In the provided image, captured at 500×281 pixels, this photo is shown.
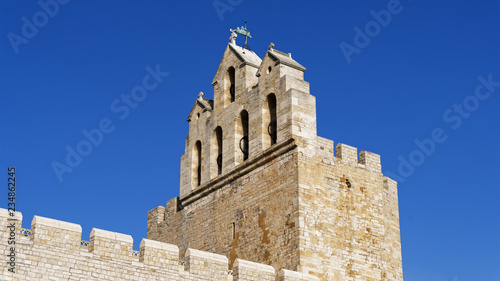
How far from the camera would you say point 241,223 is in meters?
28.7

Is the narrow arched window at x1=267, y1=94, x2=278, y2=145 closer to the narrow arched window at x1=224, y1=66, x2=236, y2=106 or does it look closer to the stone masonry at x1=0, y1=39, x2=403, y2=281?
the stone masonry at x1=0, y1=39, x2=403, y2=281

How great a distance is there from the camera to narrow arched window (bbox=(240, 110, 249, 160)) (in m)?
30.4

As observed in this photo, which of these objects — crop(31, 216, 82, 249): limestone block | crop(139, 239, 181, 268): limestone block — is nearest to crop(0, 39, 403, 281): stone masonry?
crop(139, 239, 181, 268): limestone block

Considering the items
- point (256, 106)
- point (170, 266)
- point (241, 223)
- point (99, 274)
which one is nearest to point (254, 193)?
point (241, 223)

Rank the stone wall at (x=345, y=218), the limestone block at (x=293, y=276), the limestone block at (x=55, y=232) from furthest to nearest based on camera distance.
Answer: the stone wall at (x=345, y=218), the limestone block at (x=293, y=276), the limestone block at (x=55, y=232)

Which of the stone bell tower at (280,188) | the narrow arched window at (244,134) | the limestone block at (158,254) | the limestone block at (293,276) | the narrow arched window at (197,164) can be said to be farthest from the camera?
the narrow arched window at (197,164)

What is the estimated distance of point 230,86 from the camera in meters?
32.5

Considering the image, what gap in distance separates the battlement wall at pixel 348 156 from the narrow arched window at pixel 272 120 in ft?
5.61

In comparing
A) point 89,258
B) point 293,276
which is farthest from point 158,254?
point 293,276

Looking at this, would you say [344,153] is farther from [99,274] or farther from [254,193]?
[99,274]

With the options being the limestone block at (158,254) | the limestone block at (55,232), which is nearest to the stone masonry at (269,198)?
the limestone block at (158,254)

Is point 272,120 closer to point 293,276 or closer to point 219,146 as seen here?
point 219,146

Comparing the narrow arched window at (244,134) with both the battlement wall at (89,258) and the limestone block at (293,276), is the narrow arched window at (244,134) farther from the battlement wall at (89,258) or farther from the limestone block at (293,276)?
the battlement wall at (89,258)

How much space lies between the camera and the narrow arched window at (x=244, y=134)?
3044 cm
